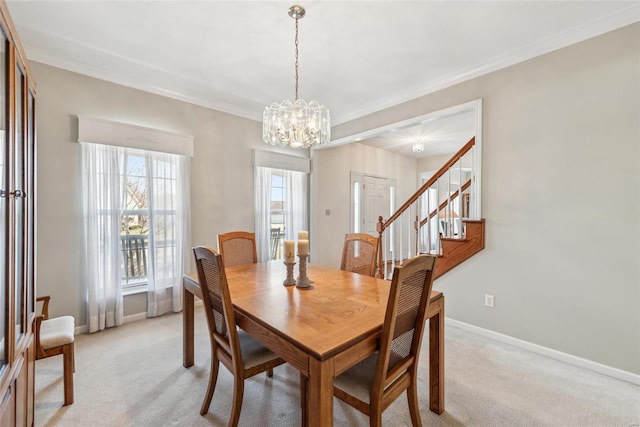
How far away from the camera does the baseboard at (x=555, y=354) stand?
2.03 m

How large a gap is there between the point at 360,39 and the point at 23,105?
89.2 inches

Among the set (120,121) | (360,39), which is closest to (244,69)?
(360,39)

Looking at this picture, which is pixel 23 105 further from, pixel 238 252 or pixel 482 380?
pixel 482 380

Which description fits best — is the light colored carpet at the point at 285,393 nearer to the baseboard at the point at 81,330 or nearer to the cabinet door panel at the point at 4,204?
the baseboard at the point at 81,330

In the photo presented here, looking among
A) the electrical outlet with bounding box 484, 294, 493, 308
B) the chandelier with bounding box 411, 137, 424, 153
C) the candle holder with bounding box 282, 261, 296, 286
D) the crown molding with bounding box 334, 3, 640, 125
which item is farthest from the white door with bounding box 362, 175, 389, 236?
the candle holder with bounding box 282, 261, 296, 286

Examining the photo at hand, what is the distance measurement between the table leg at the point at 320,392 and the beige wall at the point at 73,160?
2.85 metres

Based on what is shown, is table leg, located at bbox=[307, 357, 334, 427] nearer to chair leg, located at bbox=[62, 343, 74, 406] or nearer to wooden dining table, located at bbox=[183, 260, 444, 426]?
wooden dining table, located at bbox=[183, 260, 444, 426]

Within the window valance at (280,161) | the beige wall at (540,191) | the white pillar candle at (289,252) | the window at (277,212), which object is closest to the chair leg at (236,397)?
the white pillar candle at (289,252)

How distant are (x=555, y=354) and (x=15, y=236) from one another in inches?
144

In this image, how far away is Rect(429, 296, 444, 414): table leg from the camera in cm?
165

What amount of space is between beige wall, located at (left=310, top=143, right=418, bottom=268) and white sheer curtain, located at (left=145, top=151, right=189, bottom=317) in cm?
203

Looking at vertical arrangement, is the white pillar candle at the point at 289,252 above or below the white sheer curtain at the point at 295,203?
below

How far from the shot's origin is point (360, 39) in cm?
235

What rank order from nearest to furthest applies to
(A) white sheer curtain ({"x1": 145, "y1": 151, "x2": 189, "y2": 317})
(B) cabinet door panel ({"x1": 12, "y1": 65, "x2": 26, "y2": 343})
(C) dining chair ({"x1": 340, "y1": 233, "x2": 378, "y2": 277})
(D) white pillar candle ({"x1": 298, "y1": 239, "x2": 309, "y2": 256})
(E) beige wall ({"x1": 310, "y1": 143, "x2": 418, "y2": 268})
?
1. (B) cabinet door panel ({"x1": 12, "y1": 65, "x2": 26, "y2": 343})
2. (D) white pillar candle ({"x1": 298, "y1": 239, "x2": 309, "y2": 256})
3. (C) dining chair ({"x1": 340, "y1": 233, "x2": 378, "y2": 277})
4. (A) white sheer curtain ({"x1": 145, "y1": 151, "x2": 189, "y2": 317})
5. (E) beige wall ({"x1": 310, "y1": 143, "x2": 418, "y2": 268})
